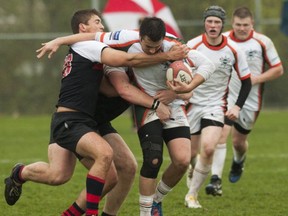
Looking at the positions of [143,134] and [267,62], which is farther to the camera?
[267,62]

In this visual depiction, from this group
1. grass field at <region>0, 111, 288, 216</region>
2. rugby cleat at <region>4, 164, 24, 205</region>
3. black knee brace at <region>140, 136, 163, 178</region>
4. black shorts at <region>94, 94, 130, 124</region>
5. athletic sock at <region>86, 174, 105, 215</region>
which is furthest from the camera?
grass field at <region>0, 111, 288, 216</region>

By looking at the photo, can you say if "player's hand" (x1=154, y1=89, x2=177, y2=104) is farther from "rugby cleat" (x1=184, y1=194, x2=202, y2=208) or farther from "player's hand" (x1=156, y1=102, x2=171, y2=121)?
"rugby cleat" (x1=184, y1=194, x2=202, y2=208)

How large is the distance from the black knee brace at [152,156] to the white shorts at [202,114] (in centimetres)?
224

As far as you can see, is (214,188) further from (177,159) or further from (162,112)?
(162,112)

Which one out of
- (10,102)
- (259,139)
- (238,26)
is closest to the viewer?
(238,26)

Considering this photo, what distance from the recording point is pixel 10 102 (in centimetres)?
2469

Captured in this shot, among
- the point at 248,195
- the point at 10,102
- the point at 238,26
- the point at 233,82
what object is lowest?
the point at 10,102

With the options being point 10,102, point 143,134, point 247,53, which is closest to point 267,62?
point 247,53

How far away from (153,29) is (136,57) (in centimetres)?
29

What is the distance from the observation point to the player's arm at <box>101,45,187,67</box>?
710 centimetres

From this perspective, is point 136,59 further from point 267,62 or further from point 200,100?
point 267,62

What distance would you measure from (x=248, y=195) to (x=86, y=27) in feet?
10.8

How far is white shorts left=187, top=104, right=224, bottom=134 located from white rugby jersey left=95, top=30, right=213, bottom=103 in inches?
74.4

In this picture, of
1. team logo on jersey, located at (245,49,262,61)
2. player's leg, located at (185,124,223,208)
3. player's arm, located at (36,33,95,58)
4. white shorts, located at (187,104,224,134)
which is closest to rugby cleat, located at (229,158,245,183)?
team logo on jersey, located at (245,49,262,61)
